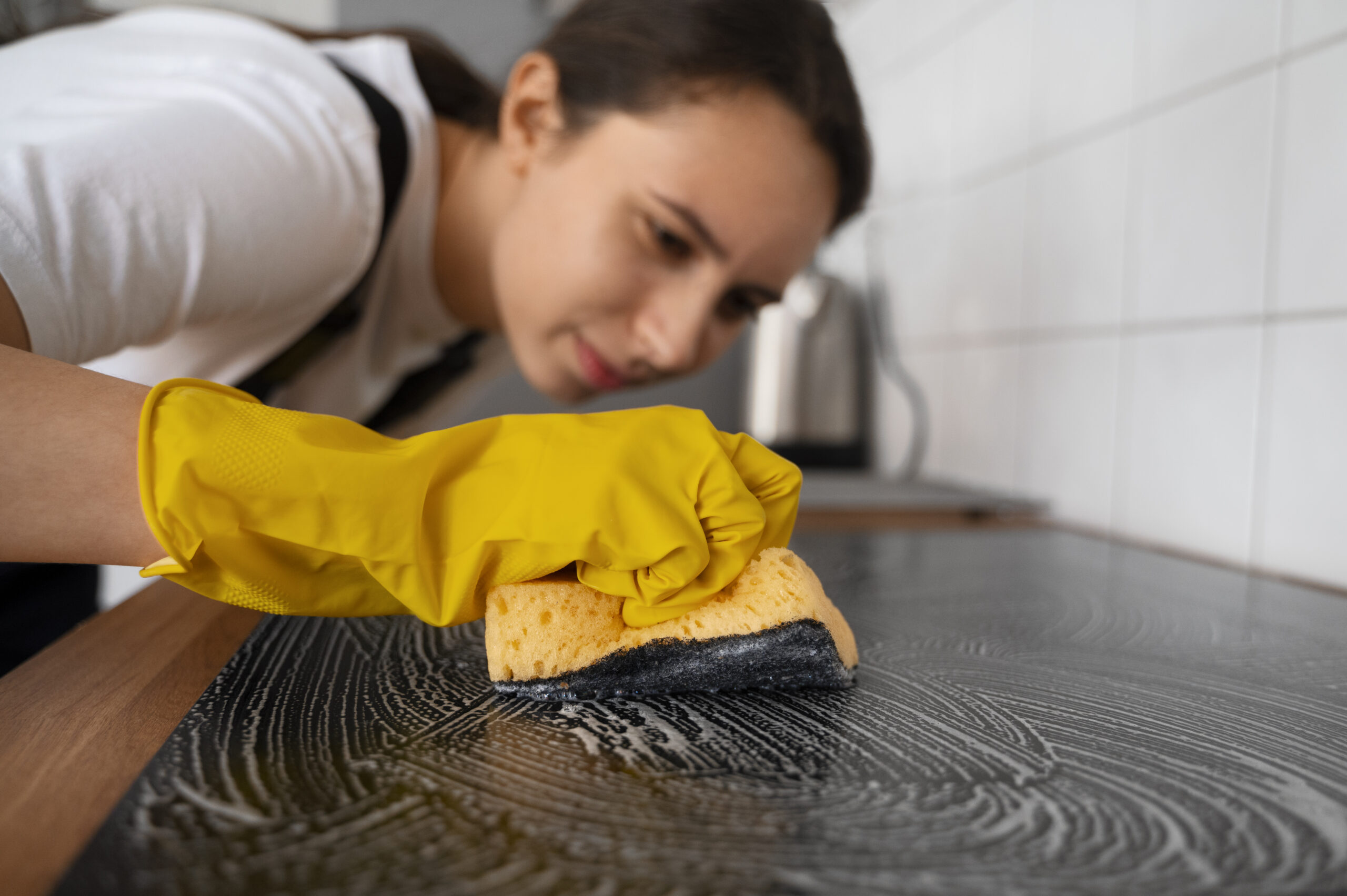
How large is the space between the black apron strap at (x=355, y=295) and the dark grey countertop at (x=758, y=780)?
0.39 m

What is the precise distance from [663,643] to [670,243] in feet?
1.55

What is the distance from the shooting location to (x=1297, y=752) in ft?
1.07

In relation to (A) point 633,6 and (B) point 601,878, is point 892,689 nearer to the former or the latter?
(B) point 601,878

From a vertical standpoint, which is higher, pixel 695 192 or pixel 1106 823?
Answer: pixel 695 192

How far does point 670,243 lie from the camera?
76 cm

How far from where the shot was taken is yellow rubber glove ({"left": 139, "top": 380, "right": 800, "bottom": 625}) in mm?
348

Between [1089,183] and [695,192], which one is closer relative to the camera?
[695,192]

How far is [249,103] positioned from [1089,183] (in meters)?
0.89

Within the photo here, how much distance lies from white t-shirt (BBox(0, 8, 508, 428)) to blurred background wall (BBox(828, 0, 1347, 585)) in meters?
0.74

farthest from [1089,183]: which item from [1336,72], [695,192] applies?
[695,192]

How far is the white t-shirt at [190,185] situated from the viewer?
1.43ft

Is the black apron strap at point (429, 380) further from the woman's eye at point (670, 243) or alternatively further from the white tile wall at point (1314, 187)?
the white tile wall at point (1314, 187)

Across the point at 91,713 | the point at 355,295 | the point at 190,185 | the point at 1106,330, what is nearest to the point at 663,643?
the point at 91,713

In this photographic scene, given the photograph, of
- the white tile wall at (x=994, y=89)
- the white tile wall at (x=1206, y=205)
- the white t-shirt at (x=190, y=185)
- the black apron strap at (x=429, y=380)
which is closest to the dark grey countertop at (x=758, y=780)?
the white t-shirt at (x=190, y=185)
